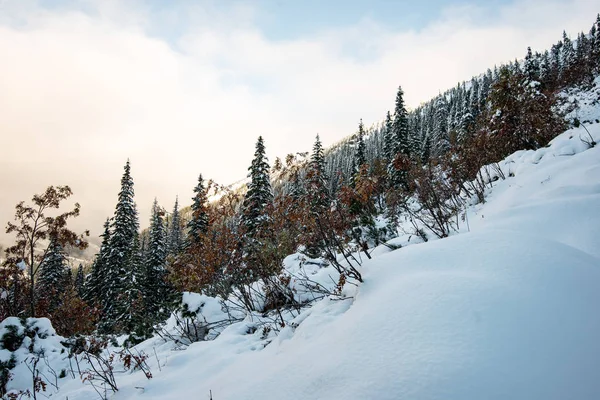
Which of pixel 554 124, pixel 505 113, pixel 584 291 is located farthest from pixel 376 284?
pixel 554 124

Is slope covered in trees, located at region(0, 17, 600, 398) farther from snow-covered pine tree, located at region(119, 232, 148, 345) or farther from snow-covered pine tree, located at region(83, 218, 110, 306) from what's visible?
snow-covered pine tree, located at region(83, 218, 110, 306)

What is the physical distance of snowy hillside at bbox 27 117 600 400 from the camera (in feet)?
4.86

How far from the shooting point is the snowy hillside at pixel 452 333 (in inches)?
58.3

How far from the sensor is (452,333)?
173 cm

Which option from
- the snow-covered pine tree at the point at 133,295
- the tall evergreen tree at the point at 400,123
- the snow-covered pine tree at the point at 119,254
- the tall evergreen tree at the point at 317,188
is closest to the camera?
the tall evergreen tree at the point at 317,188

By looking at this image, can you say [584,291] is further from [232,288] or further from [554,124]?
[554,124]

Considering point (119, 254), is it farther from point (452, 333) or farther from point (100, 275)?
point (452, 333)

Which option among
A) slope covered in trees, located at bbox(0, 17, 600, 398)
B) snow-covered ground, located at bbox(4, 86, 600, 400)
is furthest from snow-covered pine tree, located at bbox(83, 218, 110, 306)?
snow-covered ground, located at bbox(4, 86, 600, 400)

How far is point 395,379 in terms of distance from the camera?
1.58 metres

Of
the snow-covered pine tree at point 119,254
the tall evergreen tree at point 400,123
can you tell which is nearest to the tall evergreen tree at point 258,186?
the snow-covered pine tree at point 119,254

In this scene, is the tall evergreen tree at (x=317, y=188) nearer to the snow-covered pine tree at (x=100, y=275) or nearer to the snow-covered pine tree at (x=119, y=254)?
the snow-covered pine tree at (x=119, y=254)

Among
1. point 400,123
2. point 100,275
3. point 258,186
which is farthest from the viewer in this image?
point 400,123

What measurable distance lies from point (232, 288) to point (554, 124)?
33.7 ft

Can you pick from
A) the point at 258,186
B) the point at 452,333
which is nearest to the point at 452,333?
the point at 452,333
